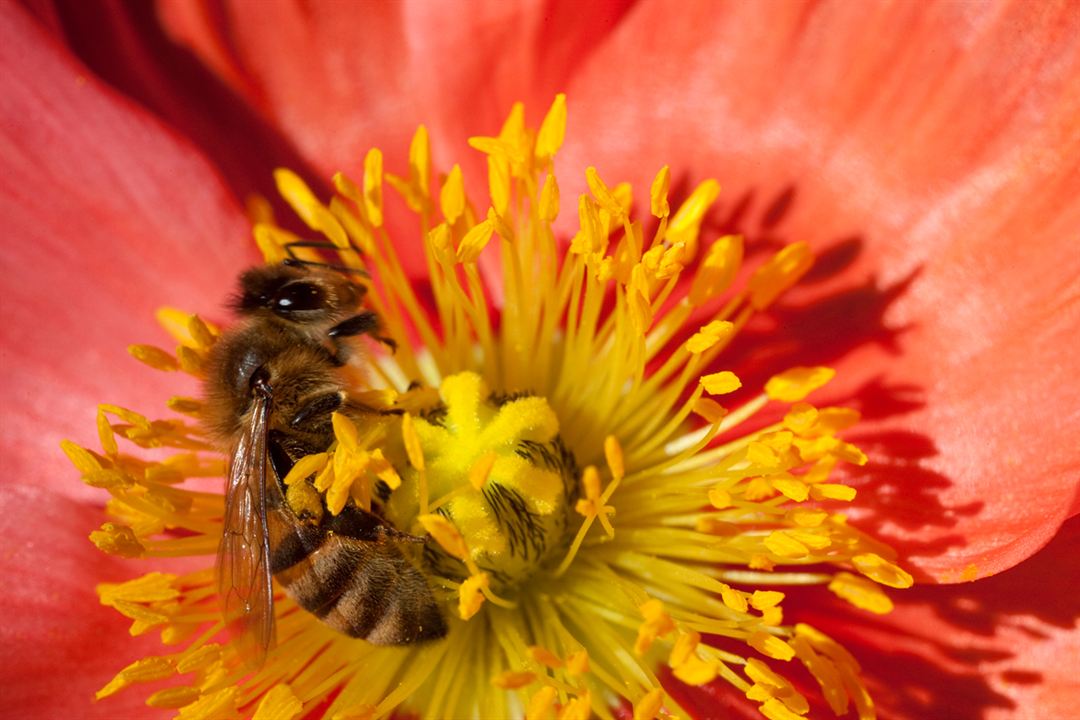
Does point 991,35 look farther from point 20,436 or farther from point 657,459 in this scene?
point 20,436

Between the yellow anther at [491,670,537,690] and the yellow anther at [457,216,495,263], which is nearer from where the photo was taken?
the yellow anther at [491,670,537,690]

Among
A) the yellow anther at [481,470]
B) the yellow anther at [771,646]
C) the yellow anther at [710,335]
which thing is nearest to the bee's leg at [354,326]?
the yellow anther at [481,470]

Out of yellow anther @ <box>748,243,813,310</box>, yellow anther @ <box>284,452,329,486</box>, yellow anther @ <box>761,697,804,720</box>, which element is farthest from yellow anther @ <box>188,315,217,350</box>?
yellow anther @ <box>761,697,804,720</box>

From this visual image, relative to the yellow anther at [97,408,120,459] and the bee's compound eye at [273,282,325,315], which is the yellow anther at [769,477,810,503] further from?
the yellow anther at [97,408,120,459]

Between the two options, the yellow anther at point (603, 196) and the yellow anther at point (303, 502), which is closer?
the yellow anther at point (303, 502)

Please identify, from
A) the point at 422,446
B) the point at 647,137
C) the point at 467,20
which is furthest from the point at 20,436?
the point at 647,137

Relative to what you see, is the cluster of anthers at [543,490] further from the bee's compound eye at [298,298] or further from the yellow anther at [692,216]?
the bee's compound eye at [298,298]

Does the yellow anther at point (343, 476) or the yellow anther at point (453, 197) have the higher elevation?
the yellow anther at point (453, 197)
